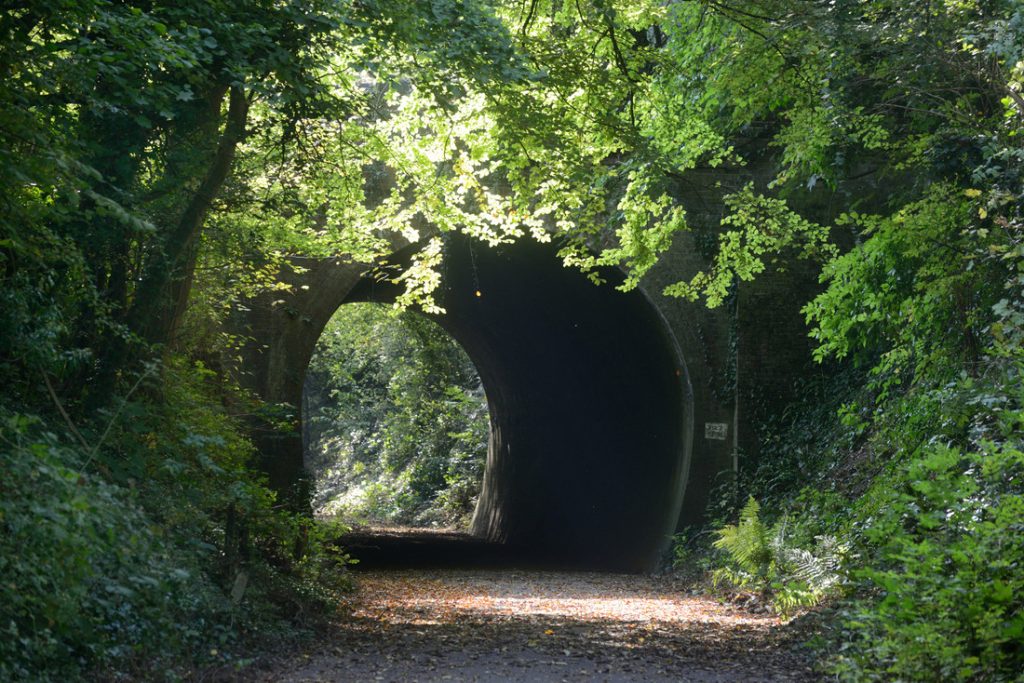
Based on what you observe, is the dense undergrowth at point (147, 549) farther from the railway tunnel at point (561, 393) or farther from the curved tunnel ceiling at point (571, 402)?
the curved tunnel ceiling at point (571, 402)

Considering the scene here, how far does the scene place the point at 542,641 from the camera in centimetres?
813

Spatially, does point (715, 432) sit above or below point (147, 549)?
above

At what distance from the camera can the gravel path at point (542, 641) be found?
683cm

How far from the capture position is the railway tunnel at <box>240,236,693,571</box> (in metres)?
15.5

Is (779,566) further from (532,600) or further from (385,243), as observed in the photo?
(385,243)

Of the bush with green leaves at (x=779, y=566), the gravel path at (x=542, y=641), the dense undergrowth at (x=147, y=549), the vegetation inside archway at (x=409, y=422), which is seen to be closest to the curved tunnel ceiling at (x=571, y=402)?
the bush with green leaves at (x=779, y=566)

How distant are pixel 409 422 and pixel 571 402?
10.7 meters

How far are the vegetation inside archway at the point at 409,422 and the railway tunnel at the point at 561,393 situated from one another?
A: 13.0ft

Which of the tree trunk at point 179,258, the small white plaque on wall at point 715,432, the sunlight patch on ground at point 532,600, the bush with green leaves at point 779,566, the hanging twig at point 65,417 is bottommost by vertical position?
the sunlight patch on ground at point 532,600

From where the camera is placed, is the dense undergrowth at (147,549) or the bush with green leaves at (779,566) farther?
the bush with green leaves at (779,566)

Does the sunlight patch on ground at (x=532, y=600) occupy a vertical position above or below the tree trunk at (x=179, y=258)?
below

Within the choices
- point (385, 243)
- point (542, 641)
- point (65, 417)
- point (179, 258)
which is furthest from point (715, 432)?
point (65, 417)

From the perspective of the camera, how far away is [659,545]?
618 inches

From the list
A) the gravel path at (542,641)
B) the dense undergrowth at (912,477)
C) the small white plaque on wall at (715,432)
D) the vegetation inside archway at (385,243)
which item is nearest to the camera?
the dense undergrowth at (912,477)
